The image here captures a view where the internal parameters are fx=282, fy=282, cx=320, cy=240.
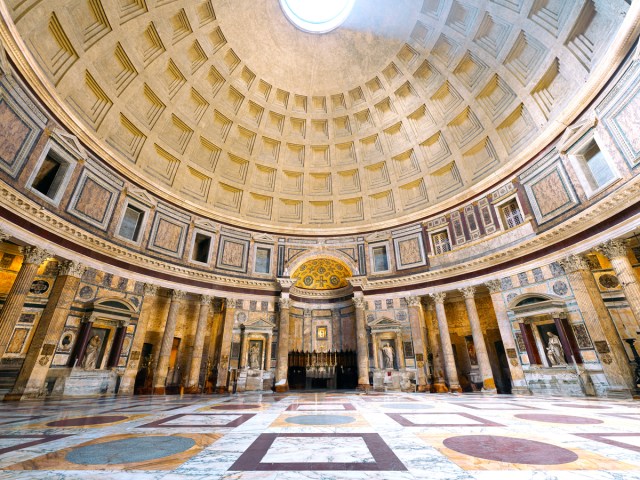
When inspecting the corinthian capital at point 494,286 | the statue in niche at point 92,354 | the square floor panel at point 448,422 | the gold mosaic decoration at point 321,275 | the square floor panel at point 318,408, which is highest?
the gold mosaic decoration at point 321,275

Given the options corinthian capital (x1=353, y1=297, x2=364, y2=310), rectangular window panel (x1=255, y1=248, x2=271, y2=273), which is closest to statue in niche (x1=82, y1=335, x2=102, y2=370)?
rectangular window panel (x1=255, y1=248, x2=271, y2=273)

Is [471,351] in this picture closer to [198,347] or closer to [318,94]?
[198,347]

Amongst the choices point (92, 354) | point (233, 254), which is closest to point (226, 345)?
point (233, 254)

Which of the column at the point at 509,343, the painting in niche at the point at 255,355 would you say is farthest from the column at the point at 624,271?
the painting in niche at the point at 255,355

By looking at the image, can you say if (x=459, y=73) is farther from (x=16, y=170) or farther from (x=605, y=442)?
(x=16, y=170)

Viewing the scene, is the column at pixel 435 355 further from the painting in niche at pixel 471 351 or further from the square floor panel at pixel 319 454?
the square floor panel at pixel 319 454

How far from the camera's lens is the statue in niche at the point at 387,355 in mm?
18344

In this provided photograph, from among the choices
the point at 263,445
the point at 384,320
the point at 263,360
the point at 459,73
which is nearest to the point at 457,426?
the point at 263,445

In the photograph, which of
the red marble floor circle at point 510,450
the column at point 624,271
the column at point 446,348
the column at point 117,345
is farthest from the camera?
the column at point 446,348

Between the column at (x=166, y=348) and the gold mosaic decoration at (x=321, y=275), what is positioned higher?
the gold mosaic decoration at (x=321, y=275)

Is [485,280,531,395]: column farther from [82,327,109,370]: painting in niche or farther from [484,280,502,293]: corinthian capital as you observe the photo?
[82,327,109,370]: painting in niche

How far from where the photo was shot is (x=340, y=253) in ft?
74.0

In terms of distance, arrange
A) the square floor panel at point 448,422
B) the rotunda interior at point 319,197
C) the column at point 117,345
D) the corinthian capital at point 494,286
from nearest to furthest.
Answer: the square floor panel at point 448,422 → the rotunda interior at point 319,197 → the column at point 117,345 → the corinthian capital at point 494,286

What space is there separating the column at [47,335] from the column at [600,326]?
23.0 m
